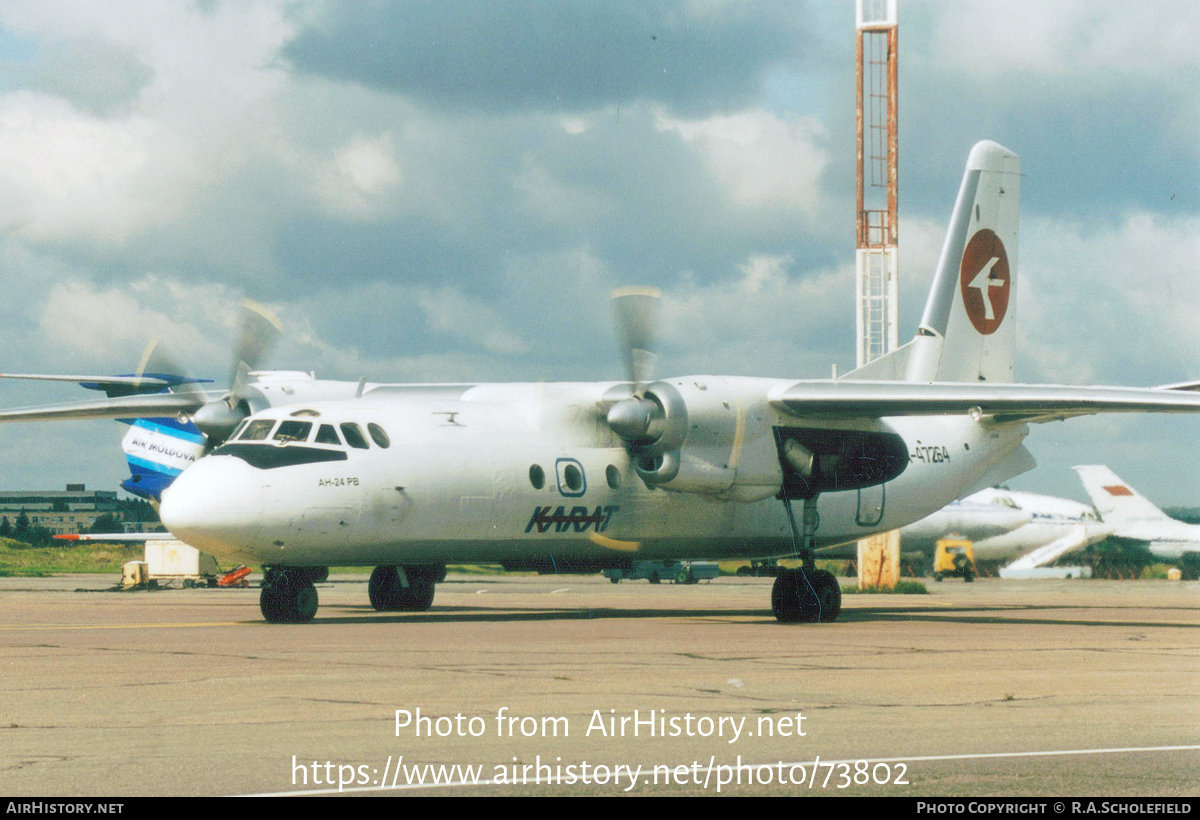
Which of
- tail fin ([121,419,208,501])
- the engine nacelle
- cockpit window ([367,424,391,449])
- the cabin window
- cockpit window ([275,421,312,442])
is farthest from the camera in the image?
tail fin ([121,419,208,501])

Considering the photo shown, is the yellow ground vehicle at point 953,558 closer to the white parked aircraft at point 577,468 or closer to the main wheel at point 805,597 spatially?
the white parked aircraft at point 577,468

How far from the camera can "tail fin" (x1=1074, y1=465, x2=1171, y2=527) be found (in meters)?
58.6

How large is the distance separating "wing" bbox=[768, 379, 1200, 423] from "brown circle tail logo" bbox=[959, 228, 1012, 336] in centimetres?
568

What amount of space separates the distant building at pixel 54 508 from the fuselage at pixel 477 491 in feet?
372

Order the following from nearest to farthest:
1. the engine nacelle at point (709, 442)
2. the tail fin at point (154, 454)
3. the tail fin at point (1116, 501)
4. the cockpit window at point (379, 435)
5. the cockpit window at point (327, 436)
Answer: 1. the cockpit window at point (327, 436)
2. the cockpit window at point (379, 435)
3. the engine nacelle at point (709, 442)
4. the tail fin at point (154, 454)
5. the tail fin at point (1116, 501)

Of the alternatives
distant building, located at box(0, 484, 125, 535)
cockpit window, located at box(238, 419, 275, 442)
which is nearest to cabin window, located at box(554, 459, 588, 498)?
cockpit window, located at box(238, 419, 275, 442)

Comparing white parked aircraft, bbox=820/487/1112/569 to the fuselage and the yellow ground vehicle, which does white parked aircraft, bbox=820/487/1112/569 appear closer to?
the yellow ground vehicle

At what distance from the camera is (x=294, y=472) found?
60.4 feet

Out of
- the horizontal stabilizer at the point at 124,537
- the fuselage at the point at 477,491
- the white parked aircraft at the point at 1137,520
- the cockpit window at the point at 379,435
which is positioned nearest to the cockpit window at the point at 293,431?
the fuselage at the point at 477,491

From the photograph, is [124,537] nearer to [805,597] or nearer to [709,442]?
[709,442]

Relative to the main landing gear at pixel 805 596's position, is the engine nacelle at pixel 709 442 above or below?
above

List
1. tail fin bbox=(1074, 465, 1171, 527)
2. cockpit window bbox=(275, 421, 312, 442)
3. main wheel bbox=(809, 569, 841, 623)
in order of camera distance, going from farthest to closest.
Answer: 1. tail fin bbox=(1074, 465, 1171, 527)
2. main wheel bbox=(809, 569, 841, 623)
3. cockpit window bbox=(275, 421, 312, 442)

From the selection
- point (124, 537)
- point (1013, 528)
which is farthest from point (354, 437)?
point (1013, 528)

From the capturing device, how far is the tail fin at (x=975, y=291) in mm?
26469
